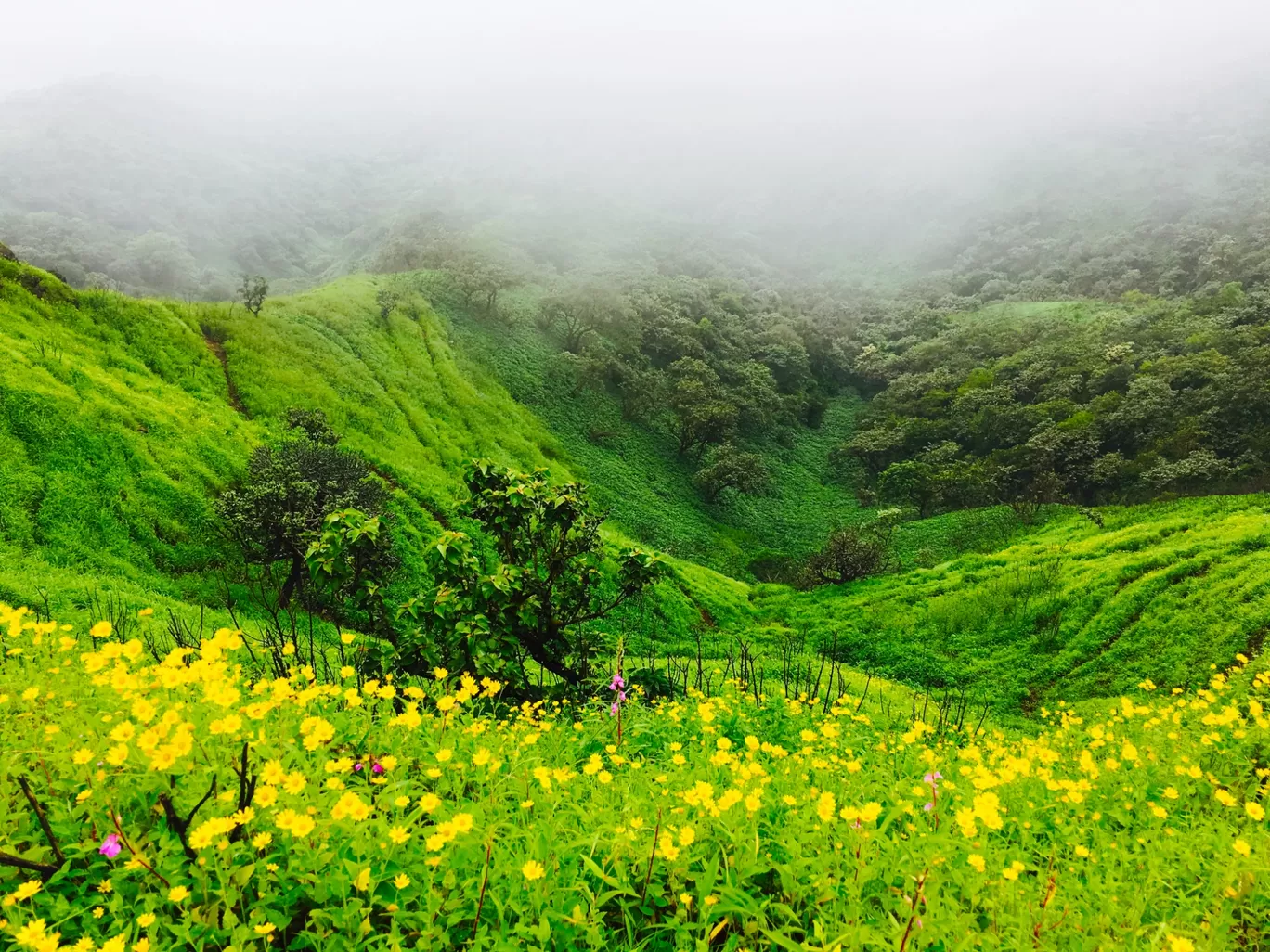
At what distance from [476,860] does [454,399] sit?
145 ft

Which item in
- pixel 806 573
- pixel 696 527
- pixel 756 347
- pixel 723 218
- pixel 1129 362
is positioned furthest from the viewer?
pixel 723 218

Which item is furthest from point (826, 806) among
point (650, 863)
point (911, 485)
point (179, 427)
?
point (911, 485)

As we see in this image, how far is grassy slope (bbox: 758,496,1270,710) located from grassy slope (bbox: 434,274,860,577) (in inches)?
519

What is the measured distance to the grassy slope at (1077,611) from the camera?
19953 millimetres

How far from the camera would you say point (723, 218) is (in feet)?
542

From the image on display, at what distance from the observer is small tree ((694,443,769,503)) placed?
2005 inches

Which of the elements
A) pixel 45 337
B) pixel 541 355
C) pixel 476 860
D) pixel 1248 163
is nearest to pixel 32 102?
pixel 541 355

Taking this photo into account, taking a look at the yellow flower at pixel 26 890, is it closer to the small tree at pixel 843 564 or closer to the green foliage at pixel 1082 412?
the small tree at pixel 843 564

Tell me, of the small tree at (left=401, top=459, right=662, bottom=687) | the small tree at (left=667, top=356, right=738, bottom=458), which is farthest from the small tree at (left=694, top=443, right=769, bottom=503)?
the small tree at (left=401, top=459, right=662, bottom=687)

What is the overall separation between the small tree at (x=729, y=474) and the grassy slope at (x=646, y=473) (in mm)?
1092

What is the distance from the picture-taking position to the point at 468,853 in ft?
9.70

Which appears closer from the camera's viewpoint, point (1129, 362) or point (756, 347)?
point (1129, 362)

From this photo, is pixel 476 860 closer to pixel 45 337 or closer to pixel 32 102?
pixel 45 337

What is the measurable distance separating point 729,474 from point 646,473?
22.7 feet
